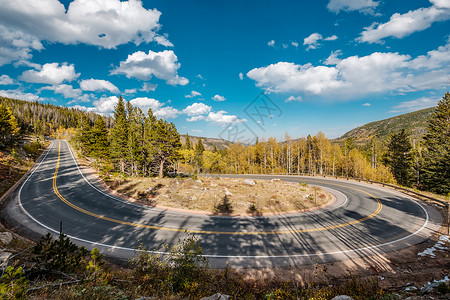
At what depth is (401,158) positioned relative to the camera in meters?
47.2

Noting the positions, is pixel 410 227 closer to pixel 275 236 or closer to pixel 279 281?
pixel 275 236

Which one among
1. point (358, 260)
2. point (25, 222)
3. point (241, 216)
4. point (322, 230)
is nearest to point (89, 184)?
point (25, 222)

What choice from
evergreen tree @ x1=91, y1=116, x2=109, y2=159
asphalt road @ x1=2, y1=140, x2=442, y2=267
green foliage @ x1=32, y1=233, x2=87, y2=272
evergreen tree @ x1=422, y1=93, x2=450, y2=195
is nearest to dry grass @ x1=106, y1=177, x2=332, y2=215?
asphalt road @ x1=2, y1=140, x2=442, y2=267

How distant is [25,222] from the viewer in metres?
14.2

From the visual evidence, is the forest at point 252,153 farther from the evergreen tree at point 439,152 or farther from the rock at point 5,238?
the rock at point 5,238

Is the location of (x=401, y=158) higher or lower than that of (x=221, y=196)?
higher

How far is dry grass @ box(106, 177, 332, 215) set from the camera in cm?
1888

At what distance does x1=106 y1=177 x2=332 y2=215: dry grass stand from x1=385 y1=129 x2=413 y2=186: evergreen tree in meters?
39.6

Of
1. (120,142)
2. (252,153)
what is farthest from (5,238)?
(252,153)

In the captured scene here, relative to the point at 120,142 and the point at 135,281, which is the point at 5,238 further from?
the point at 120,142

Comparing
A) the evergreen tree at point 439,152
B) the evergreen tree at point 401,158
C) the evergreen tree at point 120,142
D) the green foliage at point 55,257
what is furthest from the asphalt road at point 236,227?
the evergreen tree at point 401,158

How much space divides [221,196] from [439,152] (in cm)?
4492

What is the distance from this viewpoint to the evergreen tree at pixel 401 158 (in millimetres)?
45625

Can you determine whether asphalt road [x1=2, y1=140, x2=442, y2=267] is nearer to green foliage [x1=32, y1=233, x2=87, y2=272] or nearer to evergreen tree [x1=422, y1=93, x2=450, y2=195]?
green foliage [x1=32, y1=233, x2=87, y2=272]
